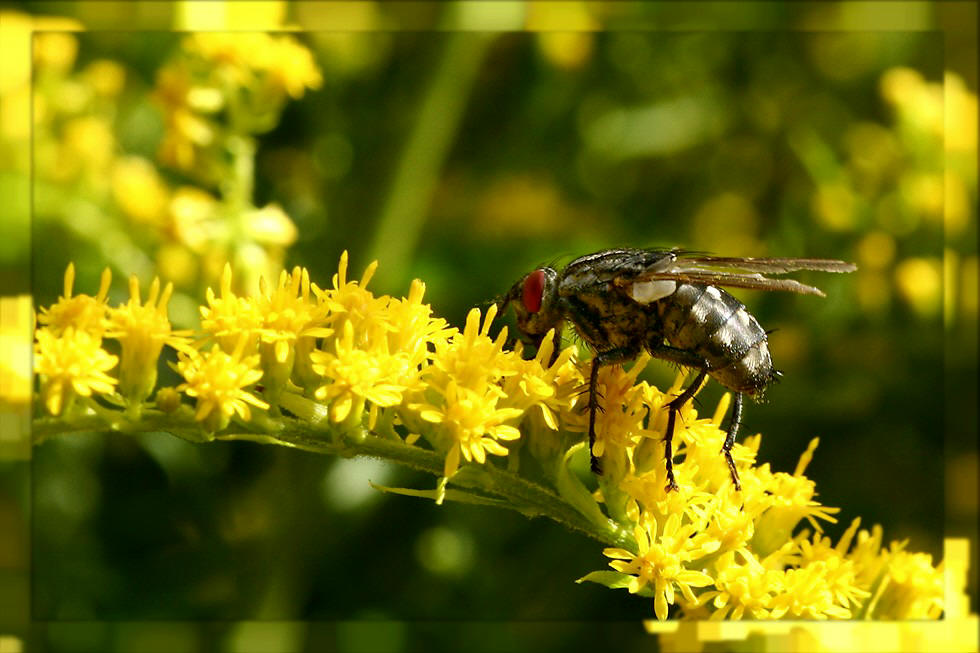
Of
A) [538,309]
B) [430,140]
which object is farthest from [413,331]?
[430,140]

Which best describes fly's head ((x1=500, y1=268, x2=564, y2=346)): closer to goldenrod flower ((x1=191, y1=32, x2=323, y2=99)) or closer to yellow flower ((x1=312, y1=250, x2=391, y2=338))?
yellow flower ((x1=312, y1=250, x2=391, y2=338))

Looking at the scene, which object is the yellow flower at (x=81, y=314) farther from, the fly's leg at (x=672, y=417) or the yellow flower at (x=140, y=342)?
the fly's leg at (x=672, y=417)

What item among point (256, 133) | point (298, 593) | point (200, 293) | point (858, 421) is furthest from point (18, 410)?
point (858, 421)

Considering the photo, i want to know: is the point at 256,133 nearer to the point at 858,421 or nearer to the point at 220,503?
the point at 220,503

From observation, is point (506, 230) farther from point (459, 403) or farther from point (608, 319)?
point (459, 403)

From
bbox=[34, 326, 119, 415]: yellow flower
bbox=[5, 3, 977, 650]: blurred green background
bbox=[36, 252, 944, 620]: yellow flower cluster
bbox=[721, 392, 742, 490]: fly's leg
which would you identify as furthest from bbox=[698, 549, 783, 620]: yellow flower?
bbox=[34, 326, 119, 415]: yellow flower

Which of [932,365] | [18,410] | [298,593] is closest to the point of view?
[18,410]
